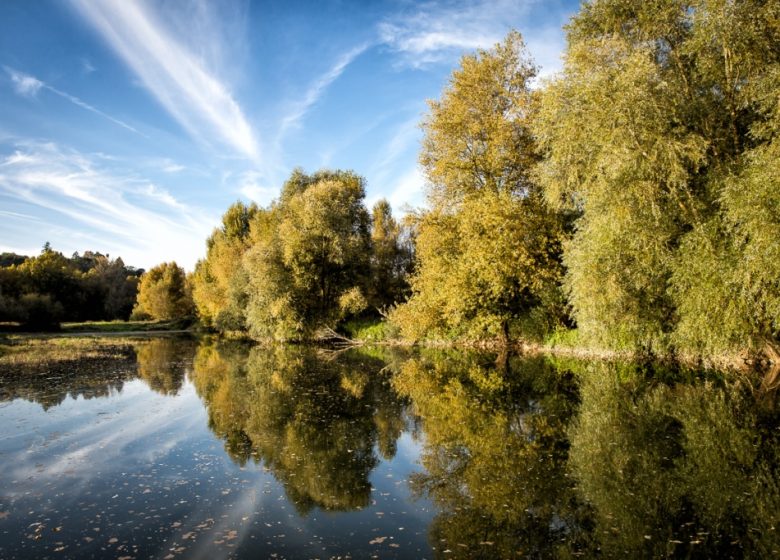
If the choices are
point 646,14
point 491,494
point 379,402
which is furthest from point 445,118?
point 491,494

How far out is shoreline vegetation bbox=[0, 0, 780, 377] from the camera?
1727 centimetres

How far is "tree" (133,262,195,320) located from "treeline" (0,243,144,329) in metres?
7.40

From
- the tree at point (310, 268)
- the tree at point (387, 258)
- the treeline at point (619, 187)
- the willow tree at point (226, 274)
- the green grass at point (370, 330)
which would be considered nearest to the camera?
the treeline at point (619, 187)

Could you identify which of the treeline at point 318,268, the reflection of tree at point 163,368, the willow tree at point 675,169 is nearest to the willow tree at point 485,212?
the willow tree at point 675,169

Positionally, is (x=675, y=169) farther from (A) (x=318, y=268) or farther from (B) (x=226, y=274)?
(B) (x=226, y=274)

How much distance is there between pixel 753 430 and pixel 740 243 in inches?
282

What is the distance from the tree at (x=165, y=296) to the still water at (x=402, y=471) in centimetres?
7092

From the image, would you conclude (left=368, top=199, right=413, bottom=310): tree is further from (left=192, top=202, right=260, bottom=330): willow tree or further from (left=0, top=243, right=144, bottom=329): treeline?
(left=0, top=243, right=144, bottom=329): treeline

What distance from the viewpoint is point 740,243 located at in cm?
1625

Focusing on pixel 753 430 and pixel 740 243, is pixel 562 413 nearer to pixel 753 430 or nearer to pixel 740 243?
pixel 753 430

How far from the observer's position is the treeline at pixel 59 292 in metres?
67.8

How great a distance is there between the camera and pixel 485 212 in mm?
28297

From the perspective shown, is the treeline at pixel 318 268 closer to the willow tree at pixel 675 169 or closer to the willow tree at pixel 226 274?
the willow tree at pixel 226 274

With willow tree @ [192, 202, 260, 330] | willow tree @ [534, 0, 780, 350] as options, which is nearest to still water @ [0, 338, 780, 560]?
willow tree @ [534, 0, 780, 350]
